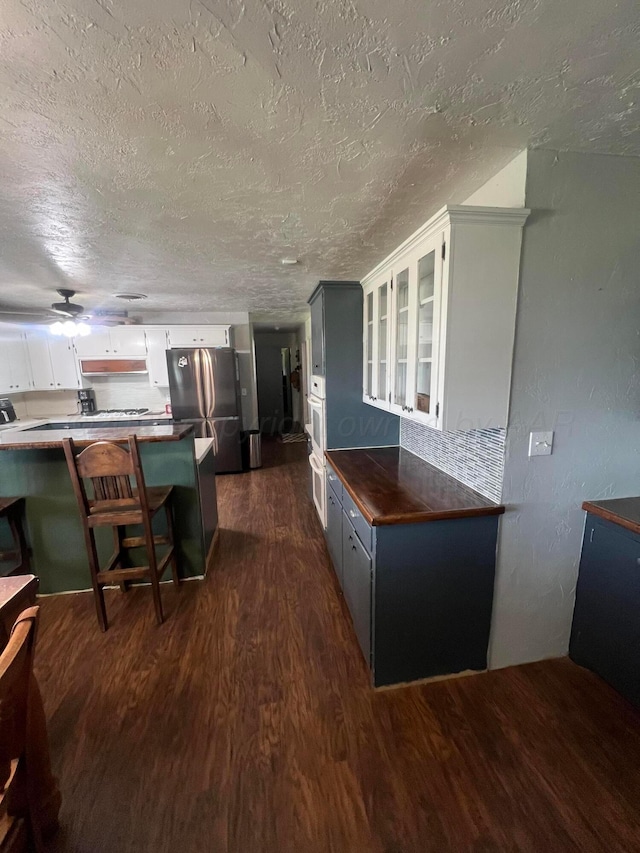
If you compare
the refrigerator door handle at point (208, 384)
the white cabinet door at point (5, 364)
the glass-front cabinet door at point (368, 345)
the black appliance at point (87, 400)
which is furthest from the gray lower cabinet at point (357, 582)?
the white cabinet door at point (5, 364)

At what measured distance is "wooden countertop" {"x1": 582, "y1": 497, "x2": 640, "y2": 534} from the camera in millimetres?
1434

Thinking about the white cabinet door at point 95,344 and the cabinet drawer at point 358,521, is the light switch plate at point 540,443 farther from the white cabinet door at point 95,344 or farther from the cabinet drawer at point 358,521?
the white cabinet door at point 95,344

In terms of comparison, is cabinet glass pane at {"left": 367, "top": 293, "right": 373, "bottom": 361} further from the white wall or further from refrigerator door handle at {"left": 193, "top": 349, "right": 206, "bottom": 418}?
refrigerator door handle at {"left": 193, "top": 349, "right": 206, "bottom": 418}

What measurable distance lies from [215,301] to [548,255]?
3.61 meters

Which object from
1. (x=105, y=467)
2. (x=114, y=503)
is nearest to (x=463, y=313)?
(x=105, y=467)

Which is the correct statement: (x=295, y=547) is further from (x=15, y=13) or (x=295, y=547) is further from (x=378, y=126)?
(x=15, y=13)

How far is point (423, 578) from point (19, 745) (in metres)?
1.42

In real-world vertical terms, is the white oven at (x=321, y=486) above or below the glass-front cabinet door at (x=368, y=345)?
below

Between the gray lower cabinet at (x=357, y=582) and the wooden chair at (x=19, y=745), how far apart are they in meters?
1.21

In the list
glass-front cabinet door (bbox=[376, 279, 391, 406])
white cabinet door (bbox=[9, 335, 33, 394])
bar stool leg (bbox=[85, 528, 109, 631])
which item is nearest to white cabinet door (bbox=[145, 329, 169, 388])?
white cabinet door (bbox=[9, 335, 33, 394])

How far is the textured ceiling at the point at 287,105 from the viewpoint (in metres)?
0.78

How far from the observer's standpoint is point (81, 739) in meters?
1.43

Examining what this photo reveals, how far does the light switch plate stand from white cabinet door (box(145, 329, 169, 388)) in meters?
4.36

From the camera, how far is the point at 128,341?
4660mm
